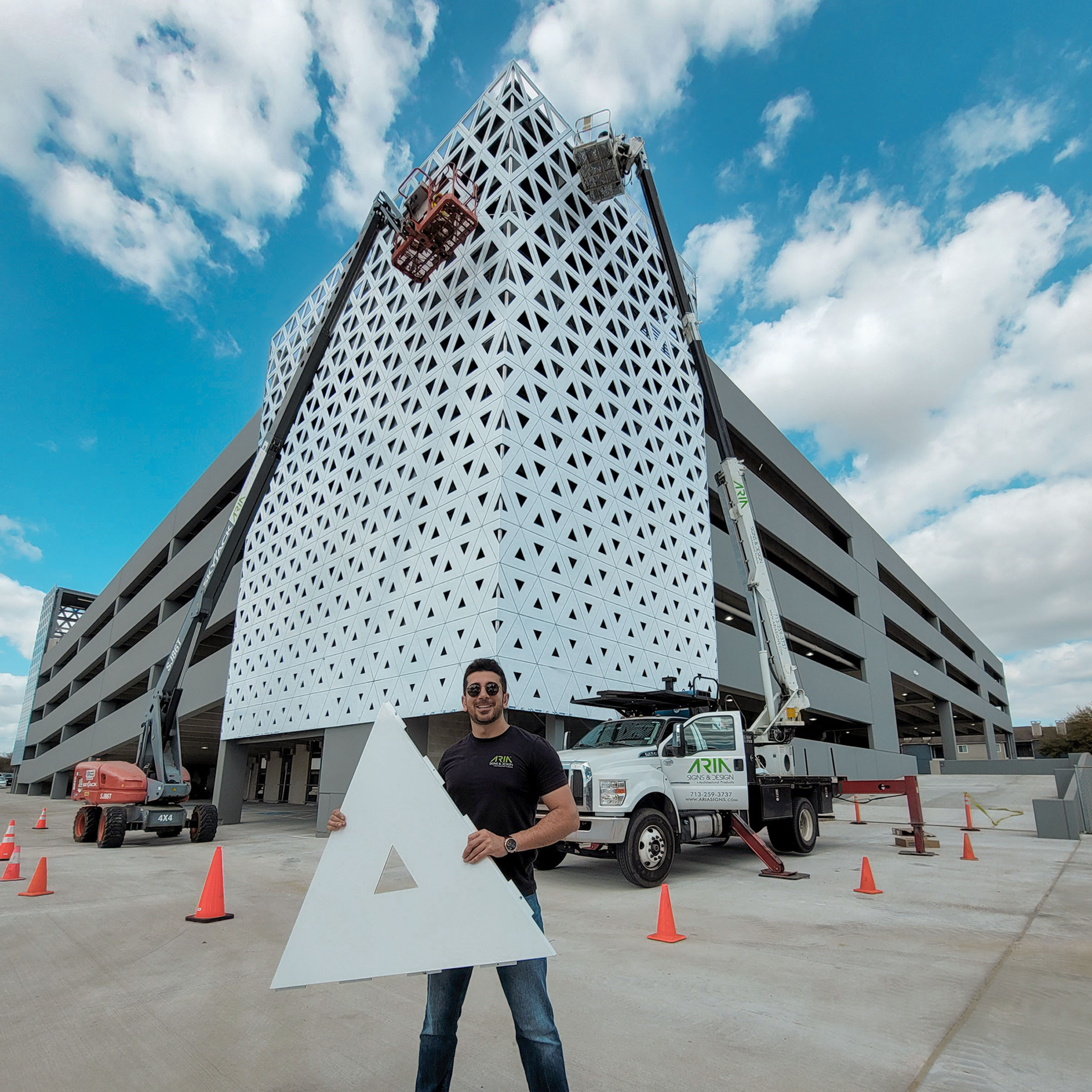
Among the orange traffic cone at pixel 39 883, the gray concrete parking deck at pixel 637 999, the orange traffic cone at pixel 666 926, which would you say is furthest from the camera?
the orange traffic cone at pixel 39 883

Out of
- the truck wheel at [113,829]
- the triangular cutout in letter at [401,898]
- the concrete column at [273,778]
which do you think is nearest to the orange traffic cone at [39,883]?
the truck wheel at [113,829]

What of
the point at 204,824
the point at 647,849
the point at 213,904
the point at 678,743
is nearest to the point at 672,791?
the point at 678,743

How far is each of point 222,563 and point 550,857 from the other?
463 inches

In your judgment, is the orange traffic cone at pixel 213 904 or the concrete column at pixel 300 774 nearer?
the orange traffic cone at pixel 213 904

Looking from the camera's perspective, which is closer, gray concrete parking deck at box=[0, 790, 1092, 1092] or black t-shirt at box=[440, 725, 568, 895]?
black t-shirt at box=[440, 725, 568, 895]

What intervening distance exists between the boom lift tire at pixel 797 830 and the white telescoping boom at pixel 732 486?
1206 millimetres

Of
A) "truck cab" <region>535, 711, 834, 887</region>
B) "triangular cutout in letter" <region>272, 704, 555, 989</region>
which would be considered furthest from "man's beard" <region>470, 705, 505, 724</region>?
"truck cab" <region>535, 711, 834, 887</region>

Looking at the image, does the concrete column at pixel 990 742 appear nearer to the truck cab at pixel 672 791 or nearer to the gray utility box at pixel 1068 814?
the gray utility box at pixel 1068 814

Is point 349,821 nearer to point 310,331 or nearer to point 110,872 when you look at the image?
point 110,872

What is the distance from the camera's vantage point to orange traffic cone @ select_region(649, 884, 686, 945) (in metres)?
5.86

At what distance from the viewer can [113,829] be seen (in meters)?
15.0

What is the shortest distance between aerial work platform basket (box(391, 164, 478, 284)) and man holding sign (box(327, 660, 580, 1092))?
16746 millimetres

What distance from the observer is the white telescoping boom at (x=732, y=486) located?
12898mm

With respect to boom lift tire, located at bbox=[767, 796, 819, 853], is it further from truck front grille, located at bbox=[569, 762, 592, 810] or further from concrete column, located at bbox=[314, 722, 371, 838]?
concrete column, located at bbox=[314, 722, 371, 838]
